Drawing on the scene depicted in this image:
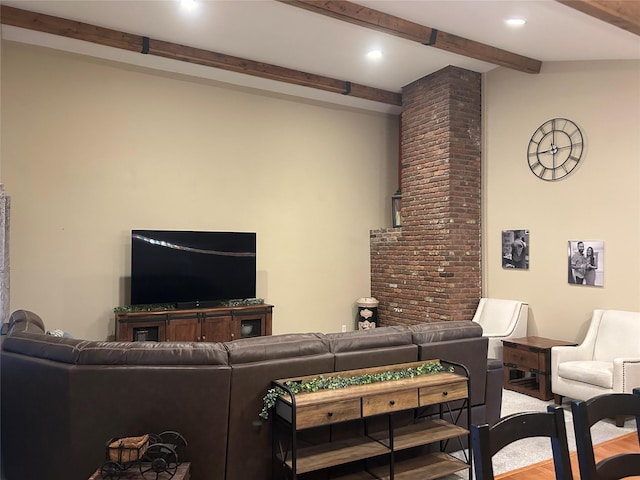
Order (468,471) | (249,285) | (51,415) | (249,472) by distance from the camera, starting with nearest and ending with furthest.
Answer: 1. (51,415)
2. (249,472)
3. (468,471)
4. (249,285)

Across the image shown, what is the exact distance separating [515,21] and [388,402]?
12.7 feet

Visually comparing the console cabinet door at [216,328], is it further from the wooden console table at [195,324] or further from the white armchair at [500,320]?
the white armchair at [500,320]

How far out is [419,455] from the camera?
10.9ft

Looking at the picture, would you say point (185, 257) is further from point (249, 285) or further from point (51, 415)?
point (51, 415)

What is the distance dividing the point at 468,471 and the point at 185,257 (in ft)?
13.3

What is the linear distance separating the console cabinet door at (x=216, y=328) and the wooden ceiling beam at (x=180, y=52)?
122 inches

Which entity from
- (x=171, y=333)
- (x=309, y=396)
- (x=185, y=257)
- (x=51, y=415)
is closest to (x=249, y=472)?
(x=309, y=396)

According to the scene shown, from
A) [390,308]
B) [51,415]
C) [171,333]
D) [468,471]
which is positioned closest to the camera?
[51,415]

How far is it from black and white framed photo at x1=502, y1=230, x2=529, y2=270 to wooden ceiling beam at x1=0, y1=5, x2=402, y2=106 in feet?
8.90

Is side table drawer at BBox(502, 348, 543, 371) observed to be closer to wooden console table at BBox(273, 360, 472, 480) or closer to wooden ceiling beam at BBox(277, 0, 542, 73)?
wooden console table at BBox(273, 360, 472, 480)

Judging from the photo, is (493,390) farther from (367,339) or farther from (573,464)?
(367,339)

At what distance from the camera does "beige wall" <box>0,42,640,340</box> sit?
5.32 m

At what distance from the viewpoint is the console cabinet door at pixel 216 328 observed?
5879 millimetres

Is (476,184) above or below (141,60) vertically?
below
